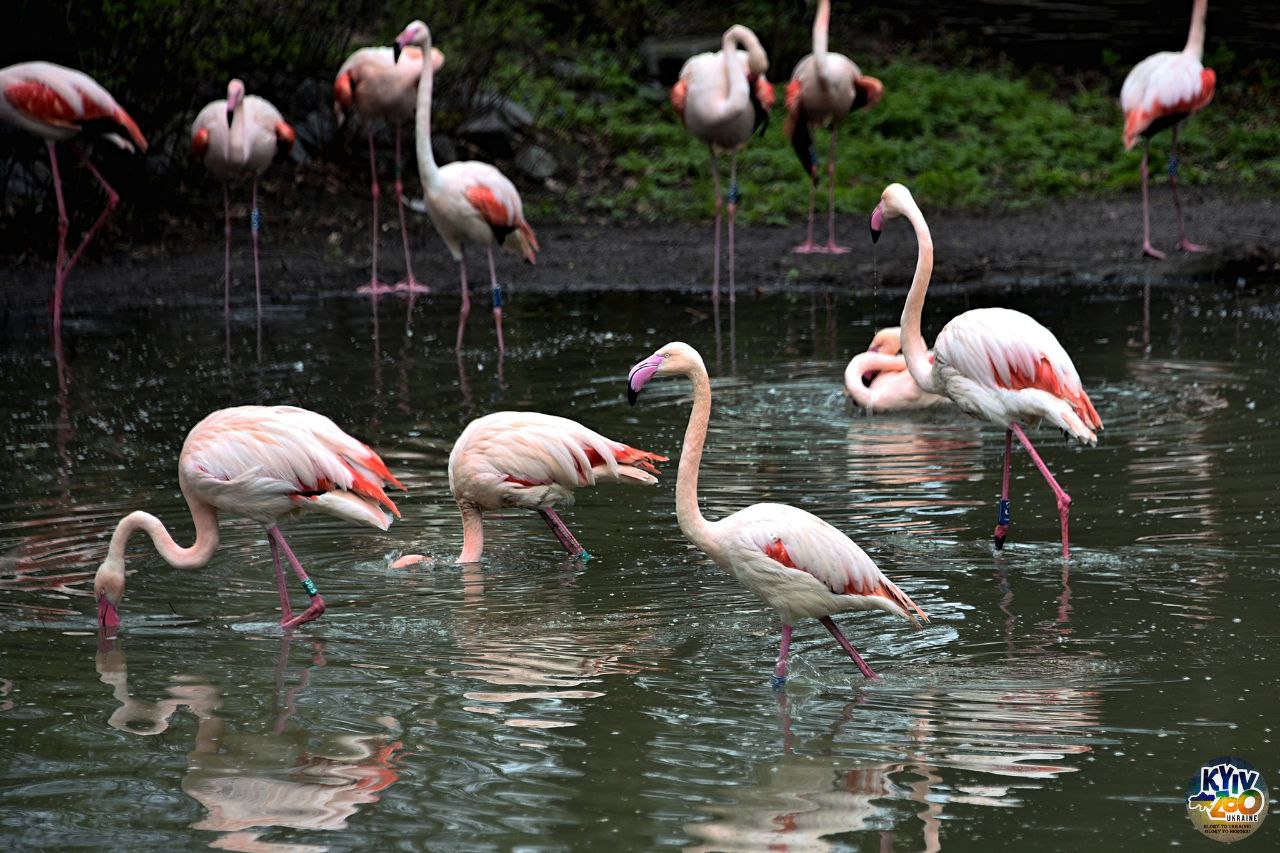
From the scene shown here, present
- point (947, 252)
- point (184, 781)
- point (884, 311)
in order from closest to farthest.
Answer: point (184, 781) → point (884, 311) → point (947, 252)

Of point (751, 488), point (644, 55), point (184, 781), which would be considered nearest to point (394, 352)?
point (751, 488)

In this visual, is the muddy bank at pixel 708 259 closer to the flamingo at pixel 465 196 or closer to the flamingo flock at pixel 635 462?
the flamingo at pixel 465 196

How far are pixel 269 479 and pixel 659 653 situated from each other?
53.1 inches

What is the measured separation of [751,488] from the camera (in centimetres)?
648

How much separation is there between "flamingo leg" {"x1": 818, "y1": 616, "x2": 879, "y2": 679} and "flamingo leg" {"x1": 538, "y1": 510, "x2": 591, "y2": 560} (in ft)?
4.38

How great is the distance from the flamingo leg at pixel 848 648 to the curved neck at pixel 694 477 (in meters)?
0.36

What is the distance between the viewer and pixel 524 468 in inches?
225

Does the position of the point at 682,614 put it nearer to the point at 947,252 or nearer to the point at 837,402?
the point at 837,402

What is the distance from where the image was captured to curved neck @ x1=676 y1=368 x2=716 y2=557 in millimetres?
4535

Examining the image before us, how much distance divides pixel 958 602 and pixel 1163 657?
0.74 metres

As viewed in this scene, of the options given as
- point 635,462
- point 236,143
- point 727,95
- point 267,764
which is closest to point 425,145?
point 236,143

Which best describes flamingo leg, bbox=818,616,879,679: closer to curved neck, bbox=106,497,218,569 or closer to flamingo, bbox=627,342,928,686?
flamingo, bbox=627,342,928,686

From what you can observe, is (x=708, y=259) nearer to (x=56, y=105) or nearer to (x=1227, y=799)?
(x=56, y=105)

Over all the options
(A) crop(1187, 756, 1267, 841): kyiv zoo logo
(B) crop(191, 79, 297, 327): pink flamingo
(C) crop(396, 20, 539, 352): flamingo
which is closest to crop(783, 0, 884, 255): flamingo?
(C) crop(396, 20, 539, 352): flamingo
